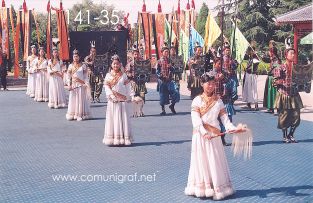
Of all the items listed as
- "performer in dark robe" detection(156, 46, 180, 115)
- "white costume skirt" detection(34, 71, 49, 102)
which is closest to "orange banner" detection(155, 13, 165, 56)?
"white costume skirt" detection(34, 71, 49, 102)

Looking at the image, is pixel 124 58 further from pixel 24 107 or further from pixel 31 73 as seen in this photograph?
pixel 24 107

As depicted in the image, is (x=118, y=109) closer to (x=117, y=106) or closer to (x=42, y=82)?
(x=117, y=106)

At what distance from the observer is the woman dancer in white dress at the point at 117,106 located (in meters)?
8.85

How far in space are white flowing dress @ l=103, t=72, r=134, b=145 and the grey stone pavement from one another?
0.26 metres

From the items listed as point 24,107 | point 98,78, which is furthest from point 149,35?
point 24,107

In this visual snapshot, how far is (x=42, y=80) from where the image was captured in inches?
658

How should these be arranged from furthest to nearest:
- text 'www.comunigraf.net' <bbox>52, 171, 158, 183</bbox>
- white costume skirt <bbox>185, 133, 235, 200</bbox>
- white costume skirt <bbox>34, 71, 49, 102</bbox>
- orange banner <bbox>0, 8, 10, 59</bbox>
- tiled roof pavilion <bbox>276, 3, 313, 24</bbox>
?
tiled roof pavilion <bbox>276, 3, 313, 24</bbox>
orange banner <bbox>0, 8, 10, 59</bbox>
white costume skirt <bbox>34, 71, 49, 102</bbox>
text 'www.comunigraf.net' <bbox>52, 171, 158, 183</bbox>
white costume skirt <bbox>185, 133, 235, 200</bbox>

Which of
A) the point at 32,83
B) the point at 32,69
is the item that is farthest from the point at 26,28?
the point at 32,69

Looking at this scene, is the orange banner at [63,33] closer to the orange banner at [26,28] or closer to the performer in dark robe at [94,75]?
the performer in dark robe at [94,75]

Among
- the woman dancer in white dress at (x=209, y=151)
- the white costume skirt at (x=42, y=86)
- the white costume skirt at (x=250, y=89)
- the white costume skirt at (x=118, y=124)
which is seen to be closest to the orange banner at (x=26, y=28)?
the white costume skirt at (x=42, y=86)

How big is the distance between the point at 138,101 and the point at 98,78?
4.77 m

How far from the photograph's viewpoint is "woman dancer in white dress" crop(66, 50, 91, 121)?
11.8 meters

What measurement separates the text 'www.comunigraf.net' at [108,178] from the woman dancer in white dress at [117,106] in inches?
77.4

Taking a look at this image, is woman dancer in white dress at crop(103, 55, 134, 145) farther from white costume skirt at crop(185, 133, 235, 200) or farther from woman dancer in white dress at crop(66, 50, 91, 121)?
white costume skirt at crop(185, 133, 235, 200)
